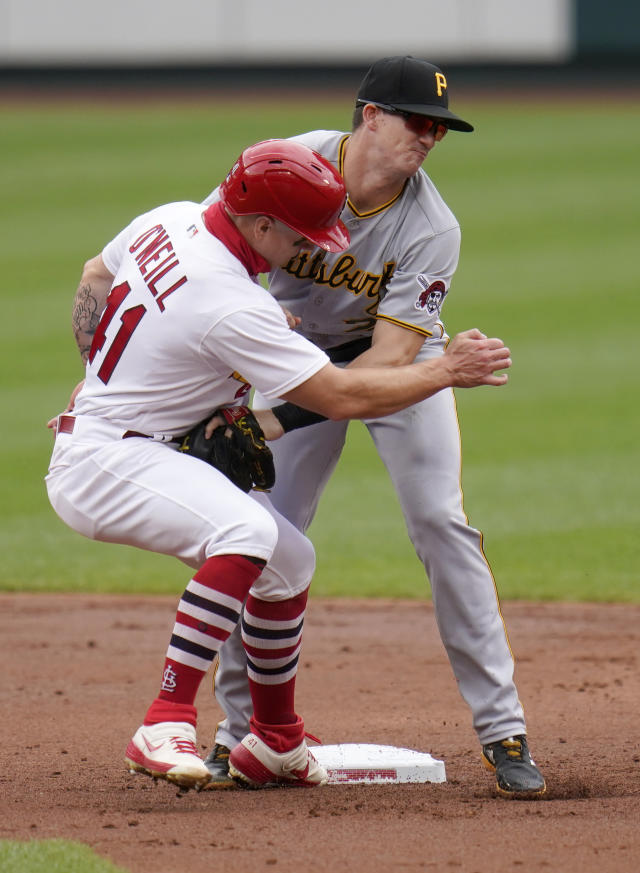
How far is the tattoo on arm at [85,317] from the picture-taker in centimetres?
439

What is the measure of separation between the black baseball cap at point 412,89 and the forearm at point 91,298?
104cm

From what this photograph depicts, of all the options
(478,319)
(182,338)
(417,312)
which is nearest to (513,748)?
(417,312)

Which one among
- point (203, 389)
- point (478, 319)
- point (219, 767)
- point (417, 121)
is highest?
point (478, 319)

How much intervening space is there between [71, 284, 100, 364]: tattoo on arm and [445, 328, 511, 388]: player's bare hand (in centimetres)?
121

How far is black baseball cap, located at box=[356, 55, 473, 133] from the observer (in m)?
4.17

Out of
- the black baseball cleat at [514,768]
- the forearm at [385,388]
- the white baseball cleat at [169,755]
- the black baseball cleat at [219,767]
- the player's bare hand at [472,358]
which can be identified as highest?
the player's bare hand at [472,358]

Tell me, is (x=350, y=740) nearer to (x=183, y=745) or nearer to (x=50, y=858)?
(x=183, y=745)

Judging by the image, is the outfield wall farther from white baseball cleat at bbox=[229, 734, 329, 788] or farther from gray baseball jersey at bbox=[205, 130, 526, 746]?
white baseball cleat at bbox=[229, 734, 329, 788]

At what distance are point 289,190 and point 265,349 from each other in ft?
1.53

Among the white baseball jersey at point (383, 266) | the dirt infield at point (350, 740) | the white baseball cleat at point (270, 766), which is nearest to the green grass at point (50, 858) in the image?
the dirt infield at point (350, 740)

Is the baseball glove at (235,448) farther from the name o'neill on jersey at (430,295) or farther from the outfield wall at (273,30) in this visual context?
the outfield wall at (273,30)

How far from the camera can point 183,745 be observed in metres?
3.64

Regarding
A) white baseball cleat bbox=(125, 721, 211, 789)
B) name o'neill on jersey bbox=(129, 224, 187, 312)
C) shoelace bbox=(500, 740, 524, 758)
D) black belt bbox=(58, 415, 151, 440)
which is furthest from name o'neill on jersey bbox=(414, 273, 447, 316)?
white baseball cleat bbox=(125, 721, 211, 789)

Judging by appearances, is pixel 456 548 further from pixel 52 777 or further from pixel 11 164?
Result: pixel 11 164
